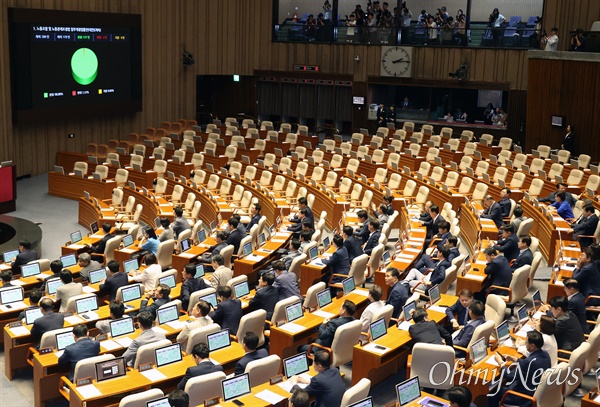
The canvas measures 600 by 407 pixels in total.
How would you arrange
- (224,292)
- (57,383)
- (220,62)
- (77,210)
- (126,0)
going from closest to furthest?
1. (57,383)
2. (224,292)
3. (77,210)
4. (126,0)
5. (220,62)

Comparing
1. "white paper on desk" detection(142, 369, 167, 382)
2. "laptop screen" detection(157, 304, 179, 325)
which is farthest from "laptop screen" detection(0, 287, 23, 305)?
"white paper on desk" detection(142, 369, 167, 382)

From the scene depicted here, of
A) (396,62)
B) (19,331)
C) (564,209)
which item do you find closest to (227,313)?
(19,331)

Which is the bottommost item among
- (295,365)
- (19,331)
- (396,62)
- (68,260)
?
(19,331)

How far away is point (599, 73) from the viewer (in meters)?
21.7

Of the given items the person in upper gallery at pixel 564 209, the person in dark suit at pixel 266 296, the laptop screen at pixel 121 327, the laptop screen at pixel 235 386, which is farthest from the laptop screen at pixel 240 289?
the person in upper gallery at pixel 564 209

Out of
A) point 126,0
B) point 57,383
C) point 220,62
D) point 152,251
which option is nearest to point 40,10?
point 126,0

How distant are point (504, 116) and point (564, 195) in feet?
41.8

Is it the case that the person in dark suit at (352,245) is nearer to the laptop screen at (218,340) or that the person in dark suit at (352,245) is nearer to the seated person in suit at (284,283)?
the seated person in suit at (284,283)

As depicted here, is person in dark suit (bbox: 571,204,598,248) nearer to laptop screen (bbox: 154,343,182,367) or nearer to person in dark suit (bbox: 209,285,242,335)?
person in dark suit (bbox: 209,285,242,335)

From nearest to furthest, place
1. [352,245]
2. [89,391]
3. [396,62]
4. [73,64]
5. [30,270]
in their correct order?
[89,391] → [30,270] → [352,245] → [73,64] → [396,62]

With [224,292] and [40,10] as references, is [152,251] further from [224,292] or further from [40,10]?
[40,10]

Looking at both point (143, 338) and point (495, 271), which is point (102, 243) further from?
point (495, 271)

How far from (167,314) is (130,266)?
2833mm

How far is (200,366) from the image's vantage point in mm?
8180
